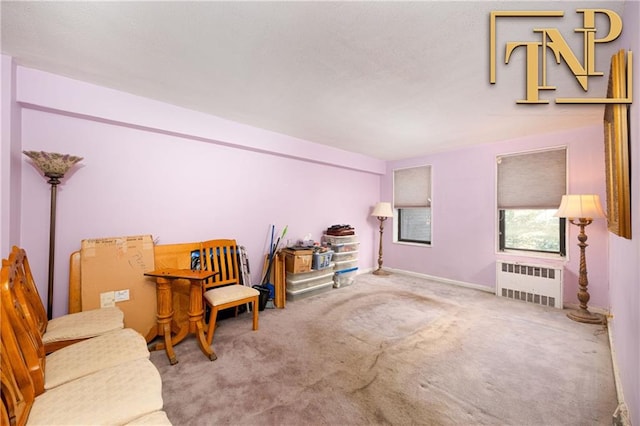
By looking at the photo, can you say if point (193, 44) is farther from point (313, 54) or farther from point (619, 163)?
point (619, 163)

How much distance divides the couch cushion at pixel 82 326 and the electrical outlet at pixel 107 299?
1.29 feet

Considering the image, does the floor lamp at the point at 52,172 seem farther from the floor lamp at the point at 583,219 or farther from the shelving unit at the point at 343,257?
the floor lamp at the point at 583,219

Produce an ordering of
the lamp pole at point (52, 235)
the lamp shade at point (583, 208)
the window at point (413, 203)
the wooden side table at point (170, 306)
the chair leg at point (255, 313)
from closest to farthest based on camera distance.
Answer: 1. the lamp pole at point (52, 235)
2. the wooden side table at point (170, 306)
3. the chair leg at point (255, 313)
4. the lamp shade at point (583, 208)
5. the window at point (413, 203)

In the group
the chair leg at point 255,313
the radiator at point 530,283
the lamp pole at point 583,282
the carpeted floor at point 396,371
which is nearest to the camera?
the carpeted floor at point 396,371

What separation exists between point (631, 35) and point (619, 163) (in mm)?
A: 698

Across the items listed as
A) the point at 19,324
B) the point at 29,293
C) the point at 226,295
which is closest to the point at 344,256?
the point at 226,295

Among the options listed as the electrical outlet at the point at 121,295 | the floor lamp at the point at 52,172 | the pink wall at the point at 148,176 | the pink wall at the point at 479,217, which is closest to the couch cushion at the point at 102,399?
the electrical outlet at the point at 121,295

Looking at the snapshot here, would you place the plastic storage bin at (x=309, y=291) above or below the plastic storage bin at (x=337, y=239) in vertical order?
below

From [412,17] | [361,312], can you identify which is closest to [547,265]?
[361,312]

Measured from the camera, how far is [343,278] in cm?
447

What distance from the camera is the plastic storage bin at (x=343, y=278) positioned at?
4.36 metres

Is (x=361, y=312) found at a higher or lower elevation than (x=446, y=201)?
lower

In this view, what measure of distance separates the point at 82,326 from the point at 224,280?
4.40ft

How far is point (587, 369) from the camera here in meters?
2.05
